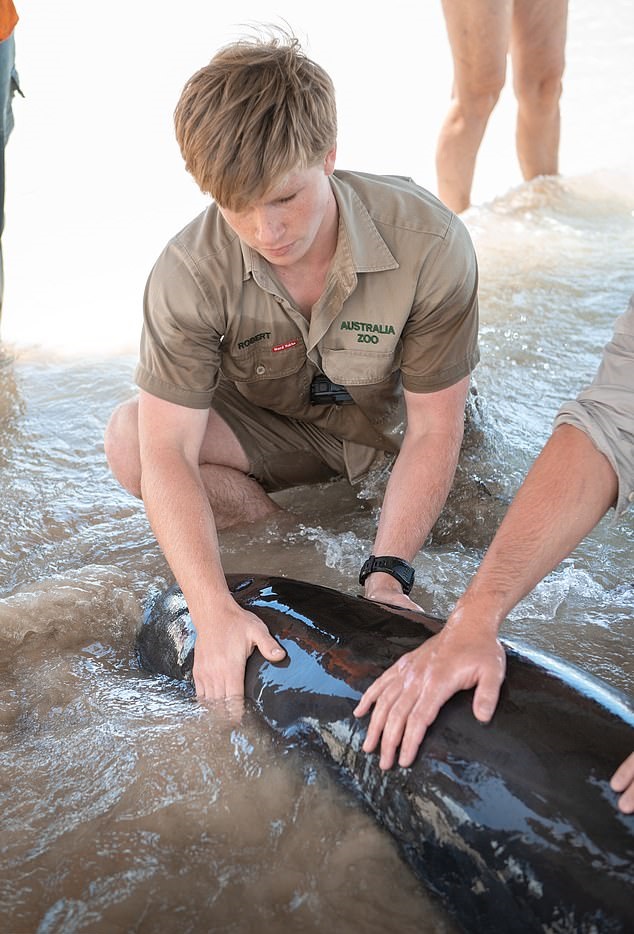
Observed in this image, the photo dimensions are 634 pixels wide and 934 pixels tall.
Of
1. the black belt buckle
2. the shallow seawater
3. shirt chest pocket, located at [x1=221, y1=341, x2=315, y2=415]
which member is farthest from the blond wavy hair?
the shallow seawater

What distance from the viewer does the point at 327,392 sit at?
130 inches

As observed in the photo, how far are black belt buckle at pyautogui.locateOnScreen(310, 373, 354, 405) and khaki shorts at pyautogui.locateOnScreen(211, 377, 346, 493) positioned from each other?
0.24 m

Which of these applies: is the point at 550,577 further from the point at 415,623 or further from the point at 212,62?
the point at 212,62

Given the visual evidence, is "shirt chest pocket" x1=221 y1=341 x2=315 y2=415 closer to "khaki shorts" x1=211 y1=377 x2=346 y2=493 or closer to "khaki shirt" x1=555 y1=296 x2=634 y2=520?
"khaki shorts" x1=211 y1=377 x2=346 y2=493

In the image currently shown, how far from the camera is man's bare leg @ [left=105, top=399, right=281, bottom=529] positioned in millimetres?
3375

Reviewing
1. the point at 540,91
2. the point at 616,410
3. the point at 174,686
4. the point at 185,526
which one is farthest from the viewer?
the point at 540,91

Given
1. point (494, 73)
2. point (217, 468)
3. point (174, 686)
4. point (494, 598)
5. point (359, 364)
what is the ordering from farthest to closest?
point (494, 73), point (217, 468), point (359, 364), point (174, 686), point (494, 598)

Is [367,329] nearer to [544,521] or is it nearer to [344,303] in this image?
[344,303]

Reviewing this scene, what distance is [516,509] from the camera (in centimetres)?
217

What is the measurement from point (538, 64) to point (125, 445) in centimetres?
365

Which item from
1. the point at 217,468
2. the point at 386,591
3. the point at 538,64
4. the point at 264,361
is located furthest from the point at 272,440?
the point at 538,64

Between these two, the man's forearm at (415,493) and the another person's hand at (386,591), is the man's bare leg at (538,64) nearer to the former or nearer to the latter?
the man's forearm at (415,493)

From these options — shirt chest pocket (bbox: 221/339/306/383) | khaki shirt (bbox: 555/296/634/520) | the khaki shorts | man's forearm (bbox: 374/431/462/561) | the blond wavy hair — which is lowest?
the khaki shorts

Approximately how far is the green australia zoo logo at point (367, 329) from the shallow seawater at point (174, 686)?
70 centimetres
